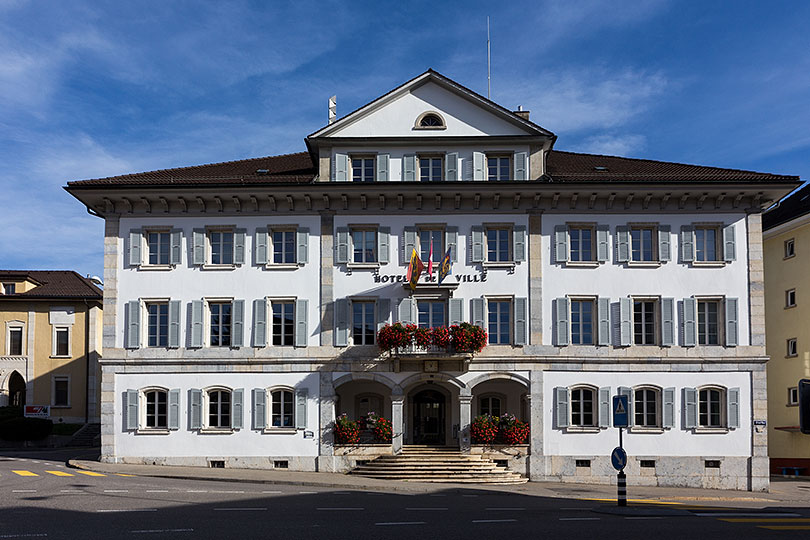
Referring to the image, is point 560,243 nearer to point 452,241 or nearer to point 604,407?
point 452,241

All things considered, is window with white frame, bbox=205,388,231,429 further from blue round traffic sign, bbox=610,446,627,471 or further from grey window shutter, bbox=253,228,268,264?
blue round traffic sign, bbox=610,446,627,471

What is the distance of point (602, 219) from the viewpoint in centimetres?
3139

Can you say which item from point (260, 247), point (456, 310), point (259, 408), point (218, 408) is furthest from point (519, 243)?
point (218, 408)

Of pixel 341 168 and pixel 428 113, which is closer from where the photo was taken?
→ pixel 341 168

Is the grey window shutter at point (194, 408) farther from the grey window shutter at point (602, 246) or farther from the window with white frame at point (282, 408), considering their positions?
the grey window shutter at point (602, 246)

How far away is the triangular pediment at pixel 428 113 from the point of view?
3155cm

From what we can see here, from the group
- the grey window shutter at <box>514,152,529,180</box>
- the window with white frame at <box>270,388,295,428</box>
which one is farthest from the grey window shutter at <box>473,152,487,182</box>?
the window with white frame at <box>270,388,295,428</box>

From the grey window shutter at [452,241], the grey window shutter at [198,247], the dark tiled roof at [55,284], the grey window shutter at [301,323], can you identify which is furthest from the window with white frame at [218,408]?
the dark tiled roof at [55,284]

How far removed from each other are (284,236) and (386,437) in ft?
26.6

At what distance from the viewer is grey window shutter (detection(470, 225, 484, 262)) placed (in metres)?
31.2

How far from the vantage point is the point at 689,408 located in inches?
1208

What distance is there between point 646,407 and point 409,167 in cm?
1201

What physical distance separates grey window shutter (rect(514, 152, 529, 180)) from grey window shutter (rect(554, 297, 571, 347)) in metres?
4.66

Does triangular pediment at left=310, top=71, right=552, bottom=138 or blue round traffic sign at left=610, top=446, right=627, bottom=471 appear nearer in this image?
blue round traffic sign at left=610, top=446, right=627, bottom=471
